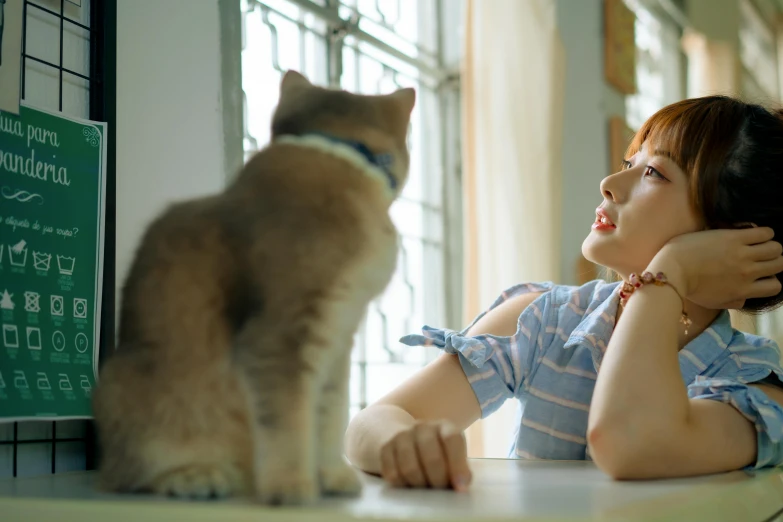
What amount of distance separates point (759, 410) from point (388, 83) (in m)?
1.17

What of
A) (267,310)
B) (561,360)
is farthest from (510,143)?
(267,310)

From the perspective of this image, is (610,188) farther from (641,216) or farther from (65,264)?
(65,264)

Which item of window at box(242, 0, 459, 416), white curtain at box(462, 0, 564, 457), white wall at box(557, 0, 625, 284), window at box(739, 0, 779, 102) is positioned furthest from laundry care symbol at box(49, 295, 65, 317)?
window at box(739, 0, 779, 102)

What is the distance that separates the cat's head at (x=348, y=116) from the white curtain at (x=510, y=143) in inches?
63.7

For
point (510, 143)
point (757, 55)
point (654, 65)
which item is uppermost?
point (757, 55)

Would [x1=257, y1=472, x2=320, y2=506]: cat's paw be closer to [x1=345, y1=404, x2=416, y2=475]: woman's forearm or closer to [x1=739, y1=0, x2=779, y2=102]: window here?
[x1=345, y1=404, x2=416, y2=475]: woman's forearm

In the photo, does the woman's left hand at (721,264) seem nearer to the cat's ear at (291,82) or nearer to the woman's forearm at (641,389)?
the woman's forearm at (641,389)

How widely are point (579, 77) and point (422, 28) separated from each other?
70 cm

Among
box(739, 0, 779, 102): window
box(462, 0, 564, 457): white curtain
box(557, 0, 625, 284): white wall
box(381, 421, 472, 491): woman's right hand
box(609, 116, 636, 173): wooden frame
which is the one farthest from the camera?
box(739, 0, 779, 102): window

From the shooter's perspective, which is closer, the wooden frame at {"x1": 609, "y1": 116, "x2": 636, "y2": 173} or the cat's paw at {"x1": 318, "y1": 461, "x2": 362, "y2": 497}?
the cat's paw at {"x1": 318, "y1": 461, "x2": 362, "y2": 497}

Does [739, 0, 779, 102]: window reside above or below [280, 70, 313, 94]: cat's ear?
above

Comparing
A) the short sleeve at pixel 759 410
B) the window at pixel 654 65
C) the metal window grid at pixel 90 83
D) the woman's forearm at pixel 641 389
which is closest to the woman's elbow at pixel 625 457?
the woman's forearm at pixel 641 389

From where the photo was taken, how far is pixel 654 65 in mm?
3756

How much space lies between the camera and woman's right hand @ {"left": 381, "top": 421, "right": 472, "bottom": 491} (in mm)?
564
